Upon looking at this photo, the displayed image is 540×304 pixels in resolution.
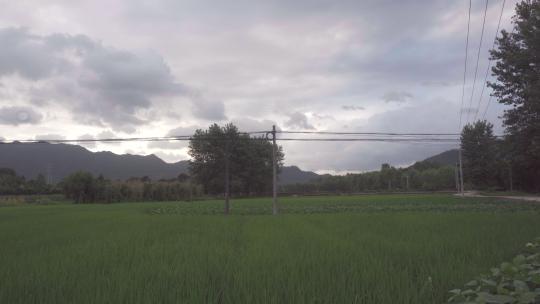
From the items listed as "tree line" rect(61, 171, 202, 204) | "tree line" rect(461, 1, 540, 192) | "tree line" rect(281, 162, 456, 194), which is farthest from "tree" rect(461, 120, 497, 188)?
"tree line" rect(61, 171, 202, 204)

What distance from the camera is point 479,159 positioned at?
6338 centimetres

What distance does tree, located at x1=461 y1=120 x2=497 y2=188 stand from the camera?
6234 centimetres

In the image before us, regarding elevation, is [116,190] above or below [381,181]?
below

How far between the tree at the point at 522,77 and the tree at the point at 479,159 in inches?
1461

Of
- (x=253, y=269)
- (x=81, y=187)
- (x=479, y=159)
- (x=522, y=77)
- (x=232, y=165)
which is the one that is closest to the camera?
(x=253, y=269)

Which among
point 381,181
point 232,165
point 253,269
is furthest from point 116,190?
point 381,181

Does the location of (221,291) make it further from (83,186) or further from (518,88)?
(83,186)

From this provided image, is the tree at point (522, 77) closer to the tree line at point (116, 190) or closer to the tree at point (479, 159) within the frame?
the tree at point (479, 159)

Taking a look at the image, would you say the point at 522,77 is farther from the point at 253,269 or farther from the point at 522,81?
the point at 253,269

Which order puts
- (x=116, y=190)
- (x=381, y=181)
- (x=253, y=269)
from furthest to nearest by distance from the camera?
(x=381, y=181) < (x=116, y=190) < (x=253, y=269)

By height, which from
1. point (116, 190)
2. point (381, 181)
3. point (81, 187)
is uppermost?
point (381, 181)

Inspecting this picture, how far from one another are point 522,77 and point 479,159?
154 ft

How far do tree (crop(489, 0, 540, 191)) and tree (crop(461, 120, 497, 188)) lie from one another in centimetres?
3712

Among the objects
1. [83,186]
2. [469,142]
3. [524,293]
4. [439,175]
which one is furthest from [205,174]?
[524,293]
